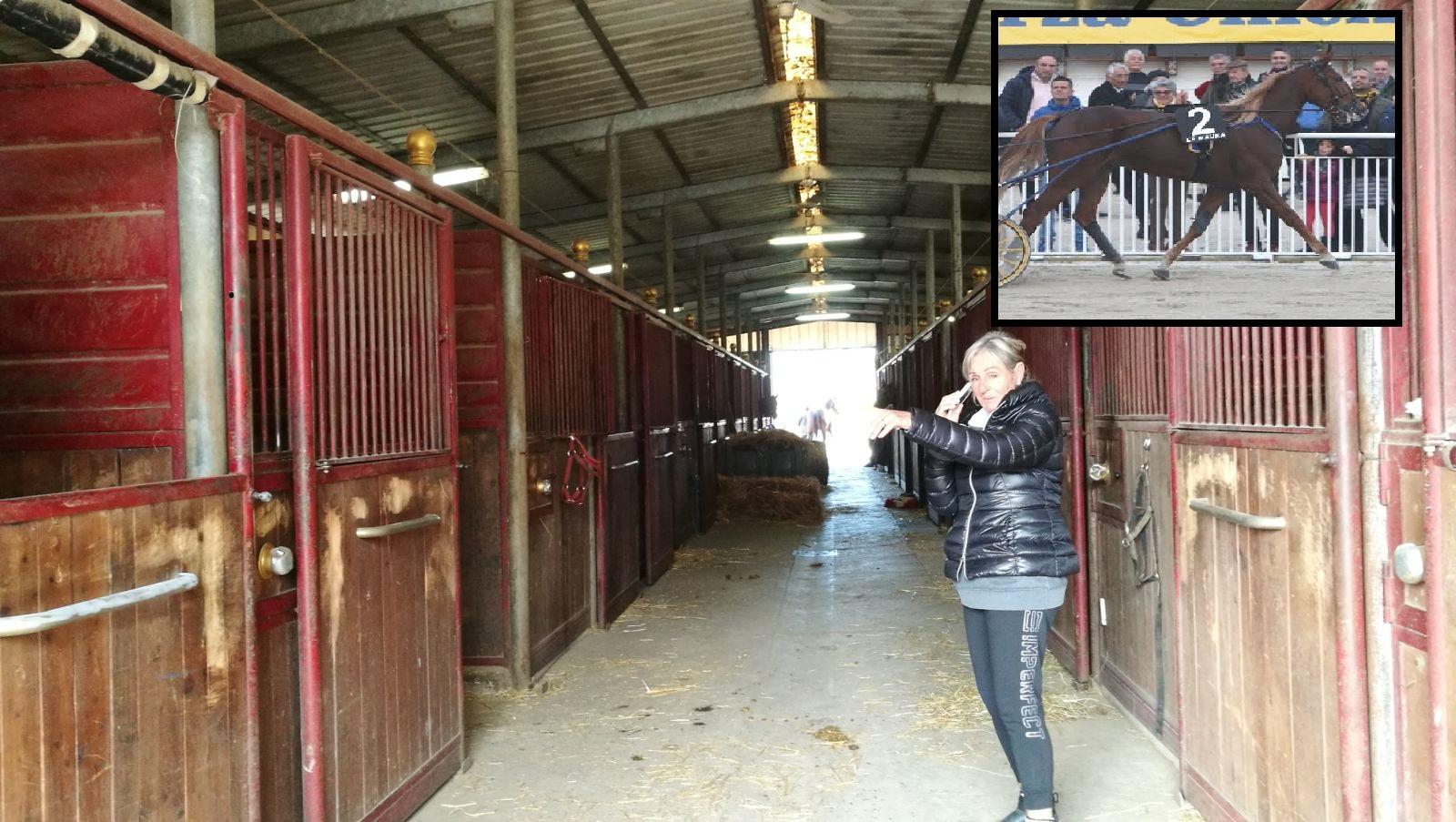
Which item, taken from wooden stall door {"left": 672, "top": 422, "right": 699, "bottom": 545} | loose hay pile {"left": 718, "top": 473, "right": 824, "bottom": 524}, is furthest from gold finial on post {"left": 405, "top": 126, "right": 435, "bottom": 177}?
loose hay pile {"left": 718, "top": 473, "right": 824, "bottom": 524}

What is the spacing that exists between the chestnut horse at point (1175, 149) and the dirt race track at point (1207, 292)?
24 millimetres

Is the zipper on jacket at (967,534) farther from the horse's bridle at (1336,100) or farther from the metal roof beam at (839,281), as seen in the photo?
the metal roof beam at (839,281)

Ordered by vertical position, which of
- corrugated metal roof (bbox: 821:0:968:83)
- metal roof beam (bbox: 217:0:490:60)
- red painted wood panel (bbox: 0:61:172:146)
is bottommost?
red painted wood panel (bbox: 0:61:172:146)

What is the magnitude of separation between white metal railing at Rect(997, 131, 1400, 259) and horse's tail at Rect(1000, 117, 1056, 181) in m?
0.02

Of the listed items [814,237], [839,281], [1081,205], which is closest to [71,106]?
[1081,205]

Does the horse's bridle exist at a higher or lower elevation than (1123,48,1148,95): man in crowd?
lower

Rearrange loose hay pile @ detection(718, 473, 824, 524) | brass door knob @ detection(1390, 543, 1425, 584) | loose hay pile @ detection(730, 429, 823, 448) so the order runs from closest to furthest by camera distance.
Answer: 1. brass door knob @ detection(1390, 543, 1425, 584)
2. loose hay pile @ detection(718, 473, 824, 524)
3. loose hay pile @ detection(730, 429, 823, 448)

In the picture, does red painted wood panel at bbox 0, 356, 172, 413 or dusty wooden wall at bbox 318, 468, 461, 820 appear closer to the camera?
red painted wood panel at bbox 0, 356, 172, 413

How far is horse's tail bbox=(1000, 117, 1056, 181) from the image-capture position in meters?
1.38

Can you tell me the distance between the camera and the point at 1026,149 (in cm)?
138

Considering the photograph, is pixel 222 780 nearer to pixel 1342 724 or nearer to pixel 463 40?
pixel 1342 724

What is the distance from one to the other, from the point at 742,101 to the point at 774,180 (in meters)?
3.26

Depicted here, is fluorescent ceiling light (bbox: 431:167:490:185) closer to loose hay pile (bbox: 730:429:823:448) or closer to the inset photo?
loose hay pile (bbox: 730:429:823:448)

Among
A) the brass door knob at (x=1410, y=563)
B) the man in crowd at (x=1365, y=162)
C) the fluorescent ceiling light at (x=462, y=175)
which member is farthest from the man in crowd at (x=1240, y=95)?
the fluorescent ceiling light at (x=462, y=175)
